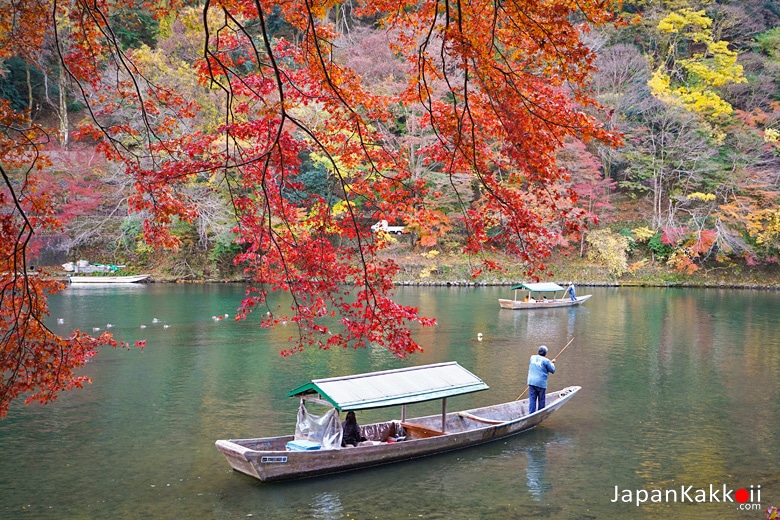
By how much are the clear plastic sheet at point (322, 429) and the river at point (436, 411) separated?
0.60 m

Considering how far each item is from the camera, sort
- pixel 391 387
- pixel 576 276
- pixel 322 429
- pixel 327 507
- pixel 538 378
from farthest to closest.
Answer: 1. pixel 576 276
2. pixel 538 378
3. pixel 391 387
4. pixel 322 429
5. pixel 327 507

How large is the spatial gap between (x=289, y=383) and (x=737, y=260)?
36.0 meters

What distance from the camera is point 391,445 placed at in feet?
39.0

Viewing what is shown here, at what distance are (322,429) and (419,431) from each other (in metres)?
2.14

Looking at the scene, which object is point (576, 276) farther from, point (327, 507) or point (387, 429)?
point (327, 507)

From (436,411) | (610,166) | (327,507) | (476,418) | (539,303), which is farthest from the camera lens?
(610,166)

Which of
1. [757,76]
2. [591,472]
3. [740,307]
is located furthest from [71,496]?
[757,76]

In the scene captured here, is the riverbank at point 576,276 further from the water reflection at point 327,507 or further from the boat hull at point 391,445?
the water reflection at point 327,507

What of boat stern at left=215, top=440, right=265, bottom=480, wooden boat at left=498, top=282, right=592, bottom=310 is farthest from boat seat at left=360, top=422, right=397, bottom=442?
wooden boat at left=498, top=282, right=592, bottom=310

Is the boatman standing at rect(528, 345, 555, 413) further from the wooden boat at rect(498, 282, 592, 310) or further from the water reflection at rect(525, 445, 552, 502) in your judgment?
the wooden boat at rect(498, 282, 592, 310)

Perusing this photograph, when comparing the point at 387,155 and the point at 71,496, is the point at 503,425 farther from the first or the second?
the point at 71,496

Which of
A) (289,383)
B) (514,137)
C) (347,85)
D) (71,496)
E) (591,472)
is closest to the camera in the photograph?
(514,137)

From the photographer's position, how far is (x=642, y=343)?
23.6 meters

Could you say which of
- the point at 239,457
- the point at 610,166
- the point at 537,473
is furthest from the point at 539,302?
the point at 239,457
